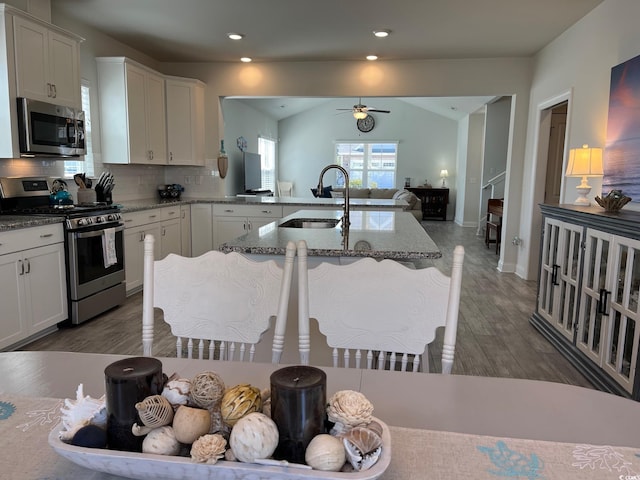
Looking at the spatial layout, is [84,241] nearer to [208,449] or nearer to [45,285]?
[45,285]

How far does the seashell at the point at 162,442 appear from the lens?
62 cm

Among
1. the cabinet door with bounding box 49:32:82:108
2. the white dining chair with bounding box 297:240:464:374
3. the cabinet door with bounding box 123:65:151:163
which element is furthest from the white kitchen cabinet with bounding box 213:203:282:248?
the white dining chair with bounding box 297:240:464:374

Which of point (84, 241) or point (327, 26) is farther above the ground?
point (327, 26)

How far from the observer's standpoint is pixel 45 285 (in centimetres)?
328

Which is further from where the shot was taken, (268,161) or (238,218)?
(268,161)

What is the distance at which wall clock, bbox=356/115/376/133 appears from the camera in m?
12.4

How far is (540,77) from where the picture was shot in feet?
16.8

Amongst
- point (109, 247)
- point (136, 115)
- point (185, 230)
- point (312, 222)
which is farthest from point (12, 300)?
point (185, 230)

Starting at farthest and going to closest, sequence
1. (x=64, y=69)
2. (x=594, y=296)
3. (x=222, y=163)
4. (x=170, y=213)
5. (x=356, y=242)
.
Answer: (x=222, y=163)
(x=170, y=213)
(x=64, y=69)
(x=594, y=296)
(x=356, y=242)

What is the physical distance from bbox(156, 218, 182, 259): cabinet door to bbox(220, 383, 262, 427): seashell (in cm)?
450

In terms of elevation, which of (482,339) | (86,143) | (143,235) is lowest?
(482,339)

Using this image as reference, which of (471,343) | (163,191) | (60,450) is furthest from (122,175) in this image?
(60,450)

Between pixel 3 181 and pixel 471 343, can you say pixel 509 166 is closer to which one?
pixel 471 343

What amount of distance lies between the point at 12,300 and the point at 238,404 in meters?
3.02
